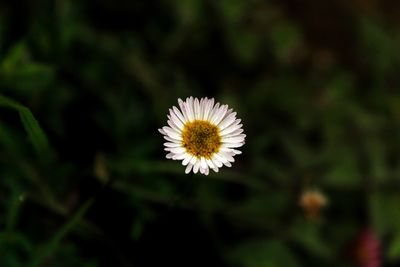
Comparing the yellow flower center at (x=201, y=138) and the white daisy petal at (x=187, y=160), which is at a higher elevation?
→ the yellow flower center at (x=201, y=138)

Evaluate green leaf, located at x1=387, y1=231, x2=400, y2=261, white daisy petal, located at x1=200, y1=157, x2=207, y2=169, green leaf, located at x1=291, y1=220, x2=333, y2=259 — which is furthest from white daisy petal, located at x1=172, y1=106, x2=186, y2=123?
green leaf, located at x1=387, y1=231, x2=400, y2=261

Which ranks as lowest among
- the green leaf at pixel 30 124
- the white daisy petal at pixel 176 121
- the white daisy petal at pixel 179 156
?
the green leaf at pixel 30 124

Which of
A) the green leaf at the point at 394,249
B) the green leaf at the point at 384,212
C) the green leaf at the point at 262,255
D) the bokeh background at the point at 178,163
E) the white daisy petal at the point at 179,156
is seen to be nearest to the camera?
the white daisy petal at the point at 179,156

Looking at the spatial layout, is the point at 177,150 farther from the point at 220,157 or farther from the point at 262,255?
the point at 262,255

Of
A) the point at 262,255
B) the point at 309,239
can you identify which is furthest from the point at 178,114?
the point at 309,239

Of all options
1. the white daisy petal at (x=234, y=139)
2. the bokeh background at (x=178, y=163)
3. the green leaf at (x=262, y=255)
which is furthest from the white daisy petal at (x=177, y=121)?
the green leaf at (x=262, y=255)

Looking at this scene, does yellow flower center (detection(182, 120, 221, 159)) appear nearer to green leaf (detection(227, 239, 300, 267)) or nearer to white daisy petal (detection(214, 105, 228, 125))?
white daisy petal (detection(214, 105, 228, 125))

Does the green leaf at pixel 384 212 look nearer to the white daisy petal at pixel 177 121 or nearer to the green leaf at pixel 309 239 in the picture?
the green leaf at pixel 309 239
